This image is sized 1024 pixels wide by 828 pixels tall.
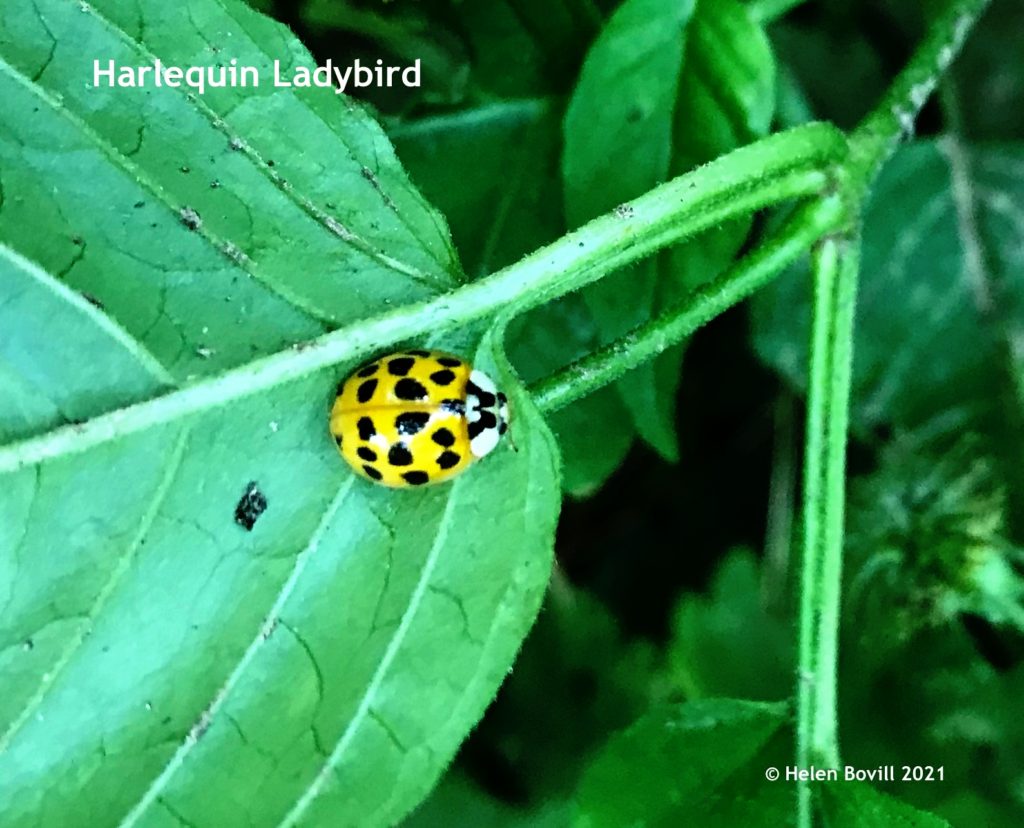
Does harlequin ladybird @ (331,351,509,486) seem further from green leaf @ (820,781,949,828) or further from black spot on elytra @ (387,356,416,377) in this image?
green leaf @ (820,781,949,828)

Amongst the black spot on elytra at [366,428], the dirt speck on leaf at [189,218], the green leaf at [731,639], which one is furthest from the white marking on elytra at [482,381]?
the green leaf at [731,639]

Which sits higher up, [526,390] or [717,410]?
[717,410]

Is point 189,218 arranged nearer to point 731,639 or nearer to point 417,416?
point 417,416

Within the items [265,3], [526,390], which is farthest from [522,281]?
[265,3]

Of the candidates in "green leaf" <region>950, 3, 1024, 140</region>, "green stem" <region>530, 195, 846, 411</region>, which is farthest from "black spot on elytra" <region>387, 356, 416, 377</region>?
"green leaf" <region>950, 3, 1024, 140</region>

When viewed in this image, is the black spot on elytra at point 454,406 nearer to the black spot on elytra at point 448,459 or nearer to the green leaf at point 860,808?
the black spot on elytra at point 448,459

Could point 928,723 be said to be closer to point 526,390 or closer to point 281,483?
point 526,390
